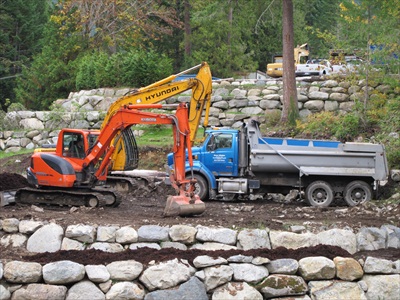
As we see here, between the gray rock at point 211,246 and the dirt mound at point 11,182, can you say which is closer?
the gray rock at point 211,246

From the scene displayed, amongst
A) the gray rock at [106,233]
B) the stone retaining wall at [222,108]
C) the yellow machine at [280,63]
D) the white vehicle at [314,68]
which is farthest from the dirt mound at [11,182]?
the yellow machine at [280,63]

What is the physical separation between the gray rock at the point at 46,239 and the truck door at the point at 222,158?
262 inches

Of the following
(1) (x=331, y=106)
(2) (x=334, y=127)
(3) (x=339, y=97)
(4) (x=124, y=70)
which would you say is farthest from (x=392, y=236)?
(4) (x=124, y=70)

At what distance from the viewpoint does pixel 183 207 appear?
15484mm

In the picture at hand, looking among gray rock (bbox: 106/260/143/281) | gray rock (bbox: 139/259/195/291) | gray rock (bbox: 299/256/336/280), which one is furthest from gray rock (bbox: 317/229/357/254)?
gray rock (bbox: 106/260/143/281)

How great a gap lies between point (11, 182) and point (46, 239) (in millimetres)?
5884

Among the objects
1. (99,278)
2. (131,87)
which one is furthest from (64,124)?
(99,278)

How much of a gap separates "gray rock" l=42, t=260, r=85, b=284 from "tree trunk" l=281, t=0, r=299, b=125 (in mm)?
17713

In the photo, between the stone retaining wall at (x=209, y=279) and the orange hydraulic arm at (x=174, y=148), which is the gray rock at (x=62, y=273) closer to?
the stone retaining wall at (x=209, y=279)

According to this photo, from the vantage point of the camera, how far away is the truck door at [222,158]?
19.9 m

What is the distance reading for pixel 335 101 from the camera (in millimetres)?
29344

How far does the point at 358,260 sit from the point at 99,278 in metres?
3.75

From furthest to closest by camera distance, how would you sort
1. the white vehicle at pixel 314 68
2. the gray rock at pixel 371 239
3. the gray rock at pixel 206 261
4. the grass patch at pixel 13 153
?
the white vehicle at pixel 314 68 < the grass patch at pixel 13 153 < the gray rock at pixel 371 239 < the gray rock at pixel 206 261

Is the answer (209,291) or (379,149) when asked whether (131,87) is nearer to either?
(379,149)
